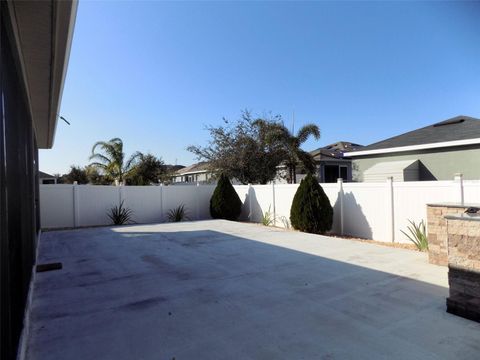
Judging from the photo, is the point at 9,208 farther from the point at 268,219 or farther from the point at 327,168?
the point at 327,168

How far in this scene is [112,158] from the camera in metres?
20.9

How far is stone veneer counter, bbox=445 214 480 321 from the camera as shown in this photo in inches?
140

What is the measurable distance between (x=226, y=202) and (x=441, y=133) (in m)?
8.90

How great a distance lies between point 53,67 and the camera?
4.15 metres

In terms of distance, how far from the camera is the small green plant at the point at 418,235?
7.25 metres

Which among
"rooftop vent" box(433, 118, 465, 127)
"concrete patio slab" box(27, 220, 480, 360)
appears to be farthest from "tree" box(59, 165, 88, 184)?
"rooftop vent" box(433, 118, 465, 127)

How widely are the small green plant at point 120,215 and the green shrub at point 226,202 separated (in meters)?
3.68

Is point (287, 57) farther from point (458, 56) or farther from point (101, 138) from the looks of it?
point (101, 138)

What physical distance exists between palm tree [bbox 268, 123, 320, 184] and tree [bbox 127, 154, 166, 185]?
10.3 meters

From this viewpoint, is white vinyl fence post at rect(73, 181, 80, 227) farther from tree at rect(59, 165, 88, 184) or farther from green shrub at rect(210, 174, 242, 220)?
tree at rect(59, 165, 88, 184)

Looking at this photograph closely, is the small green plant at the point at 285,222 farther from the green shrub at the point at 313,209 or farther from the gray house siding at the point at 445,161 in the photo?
the gray house siding at the point at 445,161

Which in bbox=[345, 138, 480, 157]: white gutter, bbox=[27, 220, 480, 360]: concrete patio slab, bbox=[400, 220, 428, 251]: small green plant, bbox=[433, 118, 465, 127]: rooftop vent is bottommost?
bbox=[27, 220, 480, 360]: concrete patio slab

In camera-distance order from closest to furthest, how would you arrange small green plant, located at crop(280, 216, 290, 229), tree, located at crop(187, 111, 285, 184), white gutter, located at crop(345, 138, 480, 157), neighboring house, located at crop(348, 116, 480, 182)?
white gutter, located at crop(345, 138, 480, 157)
neighboring house, located at crop(348, 116, 480, 182)
small green plant, located at crop(280, 216, 290, 229)
tree, located at crop(187, 111, 285, 184)

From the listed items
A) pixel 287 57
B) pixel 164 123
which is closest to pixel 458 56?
pixel 287 57
